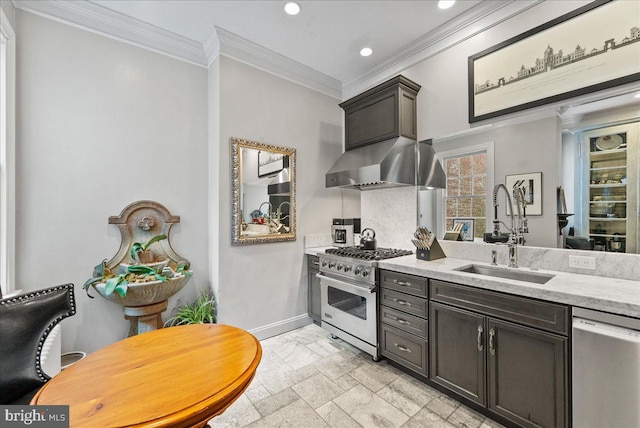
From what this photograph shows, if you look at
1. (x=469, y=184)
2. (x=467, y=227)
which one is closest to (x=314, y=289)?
(x=467, y=227)

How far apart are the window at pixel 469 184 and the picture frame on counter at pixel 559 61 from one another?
33cm

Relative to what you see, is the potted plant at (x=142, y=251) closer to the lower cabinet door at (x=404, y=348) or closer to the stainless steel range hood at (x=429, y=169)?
the lower cabinet door at (x=404, y=348)

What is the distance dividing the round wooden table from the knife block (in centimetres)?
172

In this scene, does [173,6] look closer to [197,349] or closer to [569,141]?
[197,349]

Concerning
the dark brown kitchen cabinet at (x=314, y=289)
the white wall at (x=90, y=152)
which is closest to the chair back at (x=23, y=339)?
the white wall at (x=90, y=152)

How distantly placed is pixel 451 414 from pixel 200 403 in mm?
1757

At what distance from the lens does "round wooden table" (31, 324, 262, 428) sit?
91 centimetres

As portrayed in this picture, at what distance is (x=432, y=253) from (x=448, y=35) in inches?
85.0

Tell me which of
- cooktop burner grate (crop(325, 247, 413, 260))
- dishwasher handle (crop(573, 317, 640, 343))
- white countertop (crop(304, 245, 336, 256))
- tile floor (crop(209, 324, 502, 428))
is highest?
cooktop burner grate (crop(325, 247, 413, 260))

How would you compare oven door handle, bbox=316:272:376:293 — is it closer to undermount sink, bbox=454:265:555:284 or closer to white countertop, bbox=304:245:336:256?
white countertop, bbox=304:245:336:256

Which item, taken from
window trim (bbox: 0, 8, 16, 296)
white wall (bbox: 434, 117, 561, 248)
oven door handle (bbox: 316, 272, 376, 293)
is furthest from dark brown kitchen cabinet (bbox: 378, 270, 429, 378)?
window trim (bbox: 0, 8, 16, 296)

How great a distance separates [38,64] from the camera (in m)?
2.15

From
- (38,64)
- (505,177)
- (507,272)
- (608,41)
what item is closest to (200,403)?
(507,272)

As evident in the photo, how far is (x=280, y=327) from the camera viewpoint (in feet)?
10.3
